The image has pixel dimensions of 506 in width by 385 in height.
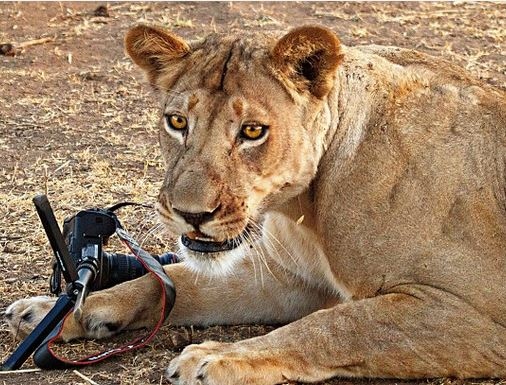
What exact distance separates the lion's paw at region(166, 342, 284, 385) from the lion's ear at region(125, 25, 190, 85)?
92 centimetres

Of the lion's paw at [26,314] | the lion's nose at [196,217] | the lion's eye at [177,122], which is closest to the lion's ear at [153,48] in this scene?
the lion's eye at [177,122]

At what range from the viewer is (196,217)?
11.4ft

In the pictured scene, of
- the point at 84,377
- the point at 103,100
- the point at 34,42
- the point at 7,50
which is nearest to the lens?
the point at 84,377

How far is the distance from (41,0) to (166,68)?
5430 millimetres

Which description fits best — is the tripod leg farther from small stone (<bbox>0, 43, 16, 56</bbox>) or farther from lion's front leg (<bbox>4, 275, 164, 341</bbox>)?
small stone (<bbox>0, 43, 16, 56</bbox>)

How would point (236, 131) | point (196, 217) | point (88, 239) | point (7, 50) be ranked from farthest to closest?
point (7, 50) < point (88, 239) < point (236, 131) < point (196, 217)

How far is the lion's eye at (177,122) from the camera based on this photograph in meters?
3.65

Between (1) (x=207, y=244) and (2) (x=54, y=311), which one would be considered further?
(2) (x=54, y=311)

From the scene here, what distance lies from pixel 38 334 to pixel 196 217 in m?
0.68

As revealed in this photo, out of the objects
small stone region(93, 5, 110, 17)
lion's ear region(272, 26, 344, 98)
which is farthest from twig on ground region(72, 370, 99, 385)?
small stone region(93, 5, 110, 17)

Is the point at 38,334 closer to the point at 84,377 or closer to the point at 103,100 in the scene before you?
the point at 84,377

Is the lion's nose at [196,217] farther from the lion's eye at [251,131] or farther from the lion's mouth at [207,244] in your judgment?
the lion's eye at [251,131]

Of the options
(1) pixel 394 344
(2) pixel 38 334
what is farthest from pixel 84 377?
(1) pixel 394 344

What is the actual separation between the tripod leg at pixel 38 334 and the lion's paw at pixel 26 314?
0.23 meters
